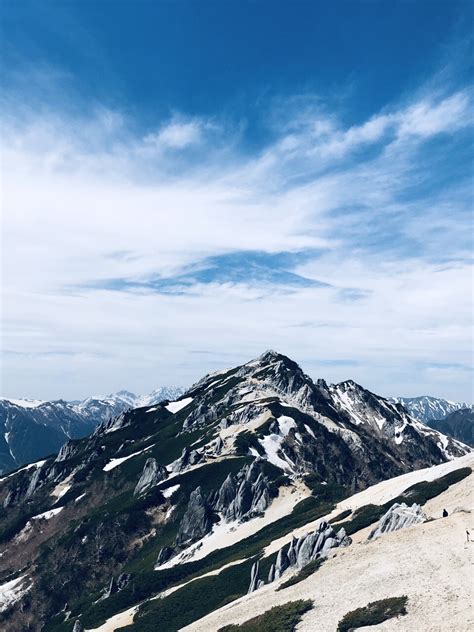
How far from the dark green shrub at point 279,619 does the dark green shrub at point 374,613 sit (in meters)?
5.62

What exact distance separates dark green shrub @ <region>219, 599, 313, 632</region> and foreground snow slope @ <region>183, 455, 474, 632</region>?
3.29 feet

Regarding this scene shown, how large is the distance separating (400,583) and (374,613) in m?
5.31

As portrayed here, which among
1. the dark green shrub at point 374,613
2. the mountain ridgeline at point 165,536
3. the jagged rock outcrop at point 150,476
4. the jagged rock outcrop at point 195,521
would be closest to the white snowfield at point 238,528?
the mountain ridgeline at point 165,536

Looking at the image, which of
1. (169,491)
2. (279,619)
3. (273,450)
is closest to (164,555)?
(169,491)

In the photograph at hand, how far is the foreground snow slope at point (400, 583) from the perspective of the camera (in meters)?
41.6

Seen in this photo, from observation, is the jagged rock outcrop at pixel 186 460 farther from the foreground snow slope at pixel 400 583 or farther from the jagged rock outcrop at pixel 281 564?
the foreground snow slope at pixel 400 583

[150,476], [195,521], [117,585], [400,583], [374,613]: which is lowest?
[117,585]

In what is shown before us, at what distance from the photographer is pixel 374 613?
1735 inches

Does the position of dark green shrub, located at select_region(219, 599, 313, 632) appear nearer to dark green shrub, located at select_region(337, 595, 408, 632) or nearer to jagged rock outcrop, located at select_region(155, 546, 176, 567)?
dark green shrub, located at select_region(337, 595, 408, 632)

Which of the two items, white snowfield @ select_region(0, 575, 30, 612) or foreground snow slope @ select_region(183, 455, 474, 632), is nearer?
foreground snow slope @ select_region(183, 455, 474, 632)

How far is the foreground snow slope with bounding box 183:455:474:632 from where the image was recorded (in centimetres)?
4159

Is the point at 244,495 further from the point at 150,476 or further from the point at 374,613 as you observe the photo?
the point at 374,613

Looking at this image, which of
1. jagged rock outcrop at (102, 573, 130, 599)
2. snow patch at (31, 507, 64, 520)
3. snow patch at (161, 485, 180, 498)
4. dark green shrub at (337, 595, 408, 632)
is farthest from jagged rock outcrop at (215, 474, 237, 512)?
dark green shrub at (337, 595, 408, 632)

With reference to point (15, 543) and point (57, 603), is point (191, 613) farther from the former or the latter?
point (15, 543)
